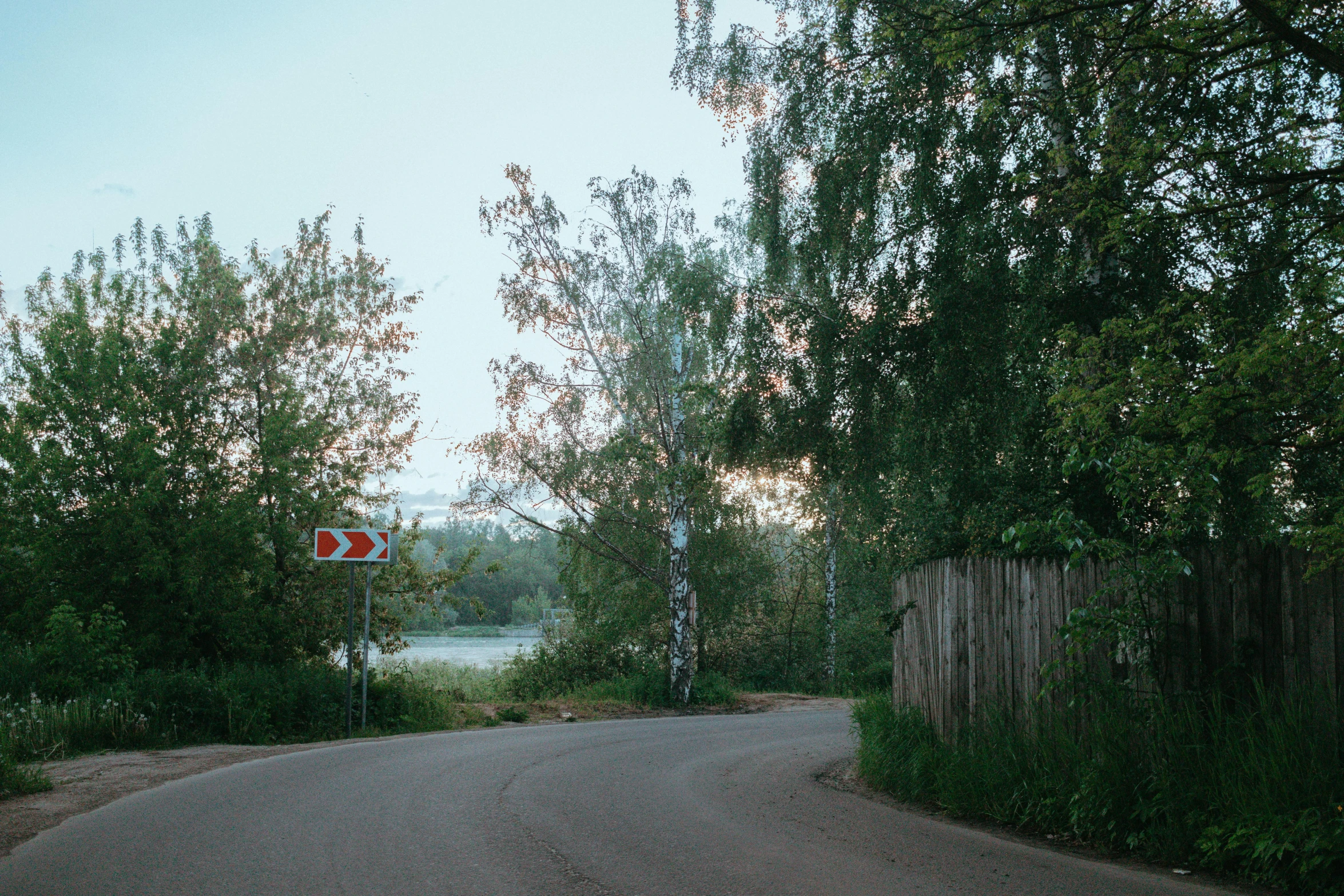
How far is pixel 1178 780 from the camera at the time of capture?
5668 mm

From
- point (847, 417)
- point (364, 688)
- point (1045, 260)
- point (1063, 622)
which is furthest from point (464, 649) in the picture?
point (1063, 622)

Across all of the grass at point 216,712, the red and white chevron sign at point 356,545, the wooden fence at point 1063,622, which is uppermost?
the red and white chevron sign at point 356,545

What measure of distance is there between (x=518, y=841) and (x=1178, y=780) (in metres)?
4.20

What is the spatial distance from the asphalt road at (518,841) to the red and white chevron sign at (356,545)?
392 centimetres

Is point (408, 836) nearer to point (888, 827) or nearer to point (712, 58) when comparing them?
point (888, 827)

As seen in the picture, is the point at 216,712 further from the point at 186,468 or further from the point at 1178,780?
the point at 1178,780

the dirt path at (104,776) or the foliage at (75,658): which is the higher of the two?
the foliage at (75,658)

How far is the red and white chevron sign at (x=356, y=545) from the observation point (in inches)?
516

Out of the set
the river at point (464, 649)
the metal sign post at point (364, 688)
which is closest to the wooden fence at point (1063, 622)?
the metal sign post at point (364, 688)

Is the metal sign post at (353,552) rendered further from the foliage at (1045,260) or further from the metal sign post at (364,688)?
the foliage at (1045,260)

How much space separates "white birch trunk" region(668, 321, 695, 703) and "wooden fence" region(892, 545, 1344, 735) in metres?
9.98

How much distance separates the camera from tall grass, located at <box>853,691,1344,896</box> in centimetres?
488

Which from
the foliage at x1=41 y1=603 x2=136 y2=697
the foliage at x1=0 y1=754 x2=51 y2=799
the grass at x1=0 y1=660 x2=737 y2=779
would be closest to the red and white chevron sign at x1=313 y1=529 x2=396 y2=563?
the grass at x1=0 y1=660 x2=737 y2=779

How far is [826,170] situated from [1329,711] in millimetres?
7650
